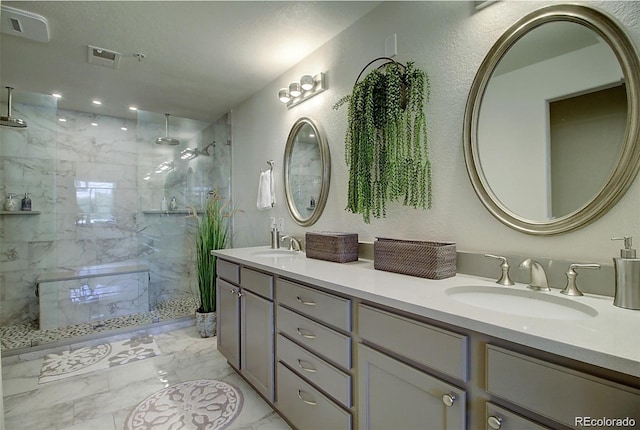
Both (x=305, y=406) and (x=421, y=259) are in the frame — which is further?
(x=305, y=406)

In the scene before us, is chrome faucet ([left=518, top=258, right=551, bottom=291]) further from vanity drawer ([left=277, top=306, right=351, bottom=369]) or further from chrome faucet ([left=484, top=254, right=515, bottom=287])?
vanity drawer ([left=277, top=306, right=351, bottom=369])

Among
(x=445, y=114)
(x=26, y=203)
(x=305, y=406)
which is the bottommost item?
(x=305, y=406)

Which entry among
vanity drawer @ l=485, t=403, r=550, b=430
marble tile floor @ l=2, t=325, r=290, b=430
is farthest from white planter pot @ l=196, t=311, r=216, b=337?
vanity drawer @ l=485, t=403, r=550, b=430

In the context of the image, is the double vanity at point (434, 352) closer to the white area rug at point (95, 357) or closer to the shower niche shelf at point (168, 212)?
the white area rug at point (95, 357)

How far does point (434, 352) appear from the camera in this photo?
91 cm

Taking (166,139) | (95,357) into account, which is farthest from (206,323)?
(166,139)

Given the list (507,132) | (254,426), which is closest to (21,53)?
(254,426)

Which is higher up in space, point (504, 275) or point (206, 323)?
point (504, 275)

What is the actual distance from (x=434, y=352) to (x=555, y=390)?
0.96ft

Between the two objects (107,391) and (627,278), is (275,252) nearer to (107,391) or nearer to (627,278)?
(107,391)

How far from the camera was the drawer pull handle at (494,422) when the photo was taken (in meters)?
0.76

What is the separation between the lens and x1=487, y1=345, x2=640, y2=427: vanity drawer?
607 mm

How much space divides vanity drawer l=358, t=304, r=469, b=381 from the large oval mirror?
1.27 metres

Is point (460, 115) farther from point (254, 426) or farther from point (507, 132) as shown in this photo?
point (254, 426)
